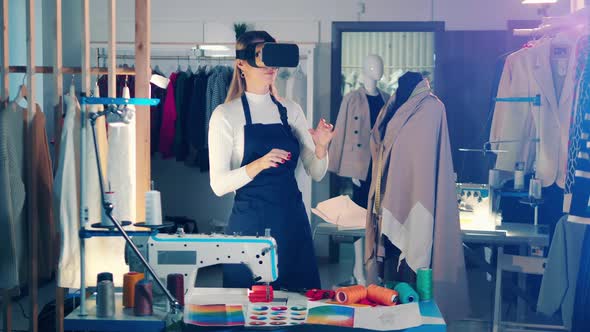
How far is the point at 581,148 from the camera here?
3273 mm

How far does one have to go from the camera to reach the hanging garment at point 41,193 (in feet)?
13.4

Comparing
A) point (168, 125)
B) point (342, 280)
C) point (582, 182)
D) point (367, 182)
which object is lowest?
point (342, 280)

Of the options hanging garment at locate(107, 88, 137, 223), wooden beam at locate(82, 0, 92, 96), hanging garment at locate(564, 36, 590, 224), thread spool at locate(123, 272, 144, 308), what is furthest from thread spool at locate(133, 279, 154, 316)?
hanging garment at locate(564, 36, 590, 224)

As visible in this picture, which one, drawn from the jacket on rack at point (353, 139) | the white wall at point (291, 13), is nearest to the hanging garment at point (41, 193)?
the jacket on rack at point (353, 139)

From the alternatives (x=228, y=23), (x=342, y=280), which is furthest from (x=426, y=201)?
(x=228, y=23)

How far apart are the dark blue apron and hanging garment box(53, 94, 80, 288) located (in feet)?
2.42

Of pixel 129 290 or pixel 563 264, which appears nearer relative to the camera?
pixel 129 290

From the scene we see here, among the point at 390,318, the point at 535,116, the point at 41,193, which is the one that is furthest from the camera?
the point at 535,116

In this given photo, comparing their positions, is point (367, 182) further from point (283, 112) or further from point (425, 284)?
point (425, 284)

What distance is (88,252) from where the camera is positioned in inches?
142

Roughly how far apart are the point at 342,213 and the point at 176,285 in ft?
7.10

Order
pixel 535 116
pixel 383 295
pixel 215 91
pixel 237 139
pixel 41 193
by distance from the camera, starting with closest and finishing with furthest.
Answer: pixel 383 295, pixel 237 139, pixel 41 193, pixel 535 116, pixel 215 91

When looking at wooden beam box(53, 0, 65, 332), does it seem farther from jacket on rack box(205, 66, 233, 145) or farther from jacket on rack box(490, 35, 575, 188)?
jacket on rack box(205, 66, 233, 145)

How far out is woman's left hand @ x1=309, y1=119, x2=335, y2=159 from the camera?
328 centimetres
